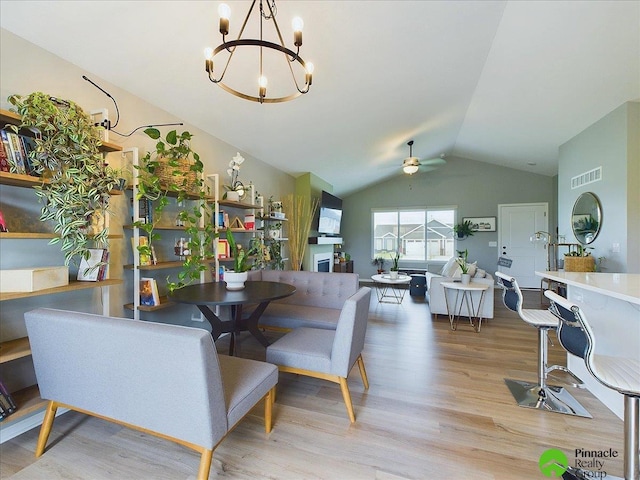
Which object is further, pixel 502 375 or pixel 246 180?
pixel 246 180

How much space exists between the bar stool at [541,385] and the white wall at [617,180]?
2.18 metres

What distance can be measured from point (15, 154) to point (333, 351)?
218cm

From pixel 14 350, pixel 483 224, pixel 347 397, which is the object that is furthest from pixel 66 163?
pixel 483 224

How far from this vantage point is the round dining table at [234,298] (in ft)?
6.72

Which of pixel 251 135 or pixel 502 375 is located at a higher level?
pixel 251 135

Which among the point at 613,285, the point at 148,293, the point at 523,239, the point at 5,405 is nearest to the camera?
the point at 5,405

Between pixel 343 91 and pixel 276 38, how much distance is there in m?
1.04

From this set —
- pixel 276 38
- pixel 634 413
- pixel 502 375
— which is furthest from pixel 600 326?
pixel 276 38

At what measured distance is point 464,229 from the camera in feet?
23.6

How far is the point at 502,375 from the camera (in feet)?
8.18

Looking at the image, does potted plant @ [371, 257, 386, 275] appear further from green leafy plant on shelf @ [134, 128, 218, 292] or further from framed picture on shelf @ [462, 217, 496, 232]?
green leafy plant on shelf @ [134, 128, 218, 292]

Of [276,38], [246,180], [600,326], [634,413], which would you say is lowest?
[634,413]

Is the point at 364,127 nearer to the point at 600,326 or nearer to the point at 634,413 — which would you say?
the point at 600,326

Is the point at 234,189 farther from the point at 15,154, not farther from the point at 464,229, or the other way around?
the point at 464,229
